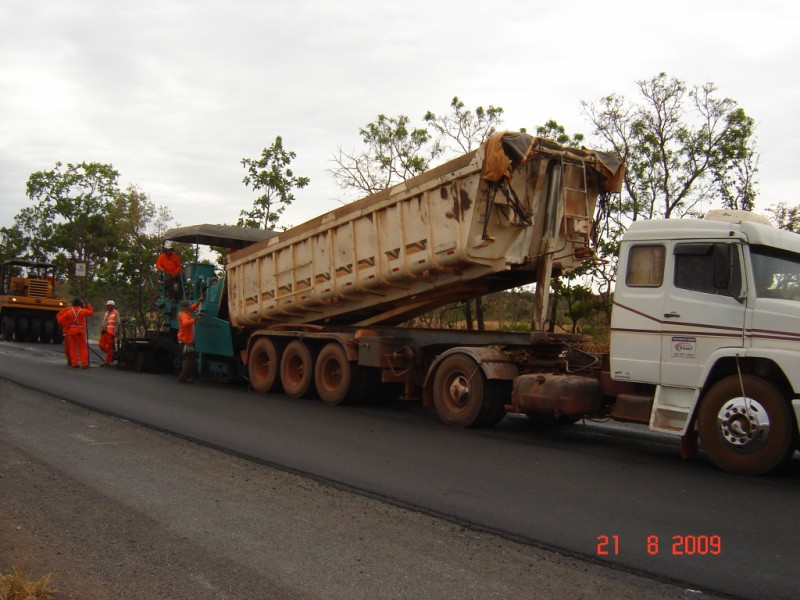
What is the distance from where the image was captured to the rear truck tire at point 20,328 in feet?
91.6

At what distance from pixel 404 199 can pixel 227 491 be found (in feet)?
16.7

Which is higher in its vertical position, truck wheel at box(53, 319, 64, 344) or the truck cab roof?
the truck cab roof

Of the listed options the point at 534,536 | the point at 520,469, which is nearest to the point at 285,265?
the point at 520,469

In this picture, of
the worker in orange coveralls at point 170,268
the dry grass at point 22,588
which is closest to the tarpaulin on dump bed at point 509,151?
the dry grass at point 22,588

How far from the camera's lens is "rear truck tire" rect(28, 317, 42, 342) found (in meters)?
28.2

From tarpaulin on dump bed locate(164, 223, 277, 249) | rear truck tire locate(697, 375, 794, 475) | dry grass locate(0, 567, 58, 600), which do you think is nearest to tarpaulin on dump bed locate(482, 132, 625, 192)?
rear truck tire locate(697, 375, 794, 475)

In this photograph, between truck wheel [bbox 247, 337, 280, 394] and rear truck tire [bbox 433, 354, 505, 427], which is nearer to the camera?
rear truck tire [bbox 433, 354, 505, 427]

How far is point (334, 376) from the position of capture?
38.8ft

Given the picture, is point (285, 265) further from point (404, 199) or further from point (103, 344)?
point (103, 344)

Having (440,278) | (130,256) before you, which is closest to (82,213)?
(130,256)

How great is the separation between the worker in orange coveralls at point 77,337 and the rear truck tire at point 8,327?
1290 centimetres

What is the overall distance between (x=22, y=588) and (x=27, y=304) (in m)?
27.1

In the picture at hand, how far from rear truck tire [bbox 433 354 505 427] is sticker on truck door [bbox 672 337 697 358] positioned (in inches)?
90.1

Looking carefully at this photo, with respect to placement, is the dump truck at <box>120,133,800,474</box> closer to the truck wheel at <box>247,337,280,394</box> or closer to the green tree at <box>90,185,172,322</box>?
the truck wheel at <box>247,337,280,394</box>
